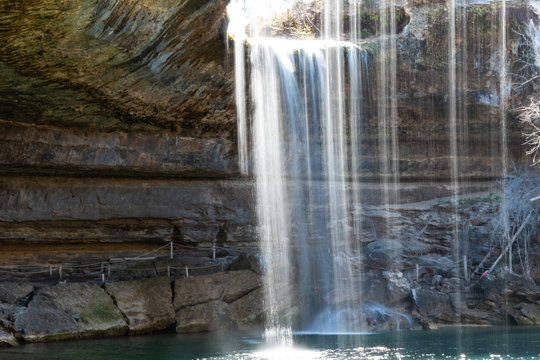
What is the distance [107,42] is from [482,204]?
1239 centimetres

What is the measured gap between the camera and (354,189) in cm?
1698

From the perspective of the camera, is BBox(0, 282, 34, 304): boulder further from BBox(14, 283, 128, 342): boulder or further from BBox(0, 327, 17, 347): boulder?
BBox(0, 327, 17, 347): boulder

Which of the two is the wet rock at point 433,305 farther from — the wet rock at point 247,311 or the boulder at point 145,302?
the boulder at point 145,302

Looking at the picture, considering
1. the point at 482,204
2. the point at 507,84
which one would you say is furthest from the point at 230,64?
the point at 482,204

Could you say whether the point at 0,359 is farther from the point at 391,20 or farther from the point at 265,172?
the point at 391,20

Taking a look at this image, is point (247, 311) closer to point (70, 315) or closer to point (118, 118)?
point (70, 315)

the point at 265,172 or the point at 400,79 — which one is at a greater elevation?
the point at 400,79

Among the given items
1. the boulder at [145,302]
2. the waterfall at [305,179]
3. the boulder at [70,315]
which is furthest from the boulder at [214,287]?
the boulder at [70,315]

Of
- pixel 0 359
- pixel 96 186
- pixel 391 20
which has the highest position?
pixel 391 20

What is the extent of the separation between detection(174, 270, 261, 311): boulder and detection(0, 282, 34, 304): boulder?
3175 millimetres

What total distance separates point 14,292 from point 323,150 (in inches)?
336

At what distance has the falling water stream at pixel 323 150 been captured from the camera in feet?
46.8

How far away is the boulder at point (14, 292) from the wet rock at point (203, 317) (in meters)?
3.23

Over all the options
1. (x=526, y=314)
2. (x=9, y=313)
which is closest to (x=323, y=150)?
(x=526, y=314)
